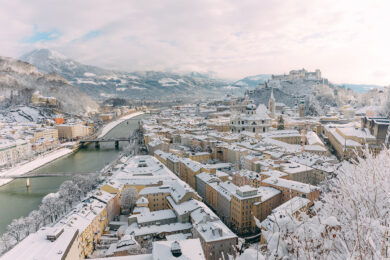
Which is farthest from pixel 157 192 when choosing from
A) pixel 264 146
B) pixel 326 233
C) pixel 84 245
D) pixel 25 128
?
pixel 25 128

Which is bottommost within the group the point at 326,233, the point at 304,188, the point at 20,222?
the point at 20,222

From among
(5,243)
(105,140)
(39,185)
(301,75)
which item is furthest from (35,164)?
(301,75)

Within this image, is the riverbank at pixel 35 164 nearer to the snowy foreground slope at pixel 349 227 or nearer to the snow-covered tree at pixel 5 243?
the snow-covered tree at pixel 5 243

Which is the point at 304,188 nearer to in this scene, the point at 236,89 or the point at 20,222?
the point at 20,222

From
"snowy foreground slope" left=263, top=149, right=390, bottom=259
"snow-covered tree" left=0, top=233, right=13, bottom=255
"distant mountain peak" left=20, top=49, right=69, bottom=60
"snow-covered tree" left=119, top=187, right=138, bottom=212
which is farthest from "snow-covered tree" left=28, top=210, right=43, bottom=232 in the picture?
"distant mountain peak" left=20, top=49, right=69, bottom=60

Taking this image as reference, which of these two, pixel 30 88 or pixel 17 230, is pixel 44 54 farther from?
pixel 17 230

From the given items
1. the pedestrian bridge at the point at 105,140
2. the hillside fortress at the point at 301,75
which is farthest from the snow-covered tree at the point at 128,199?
the hillside fortress at the point at 301,75

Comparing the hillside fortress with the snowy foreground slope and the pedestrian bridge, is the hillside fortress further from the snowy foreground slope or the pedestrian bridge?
the snowy foreground slope
